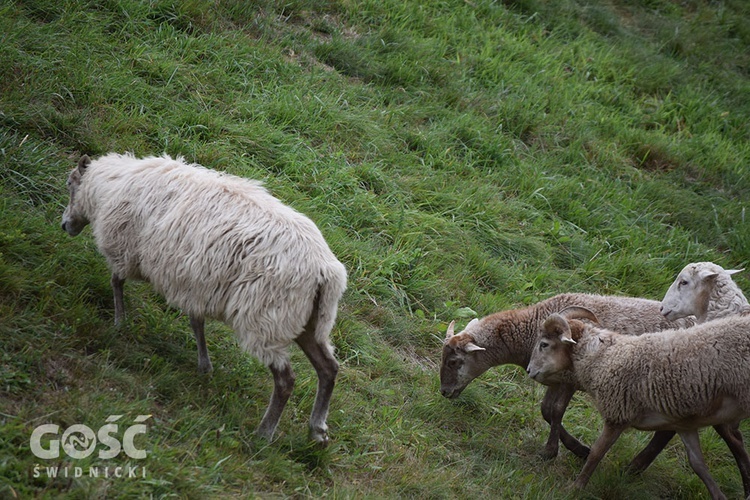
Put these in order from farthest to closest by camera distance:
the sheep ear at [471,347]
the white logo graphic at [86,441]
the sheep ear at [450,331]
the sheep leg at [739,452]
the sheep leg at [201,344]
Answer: the sheep ear at [450,331], the sheep ear at [471,347], the sheep leg at [739,452], the sheep leg at [201,344], the white logo graphic at [86,441]

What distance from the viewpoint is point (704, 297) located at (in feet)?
21.6

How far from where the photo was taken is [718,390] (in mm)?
5469

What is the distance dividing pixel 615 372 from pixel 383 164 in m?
3.67

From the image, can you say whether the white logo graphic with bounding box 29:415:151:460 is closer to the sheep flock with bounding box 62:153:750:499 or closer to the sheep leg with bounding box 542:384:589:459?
the sheep flock with bounding box 62:153:750:499

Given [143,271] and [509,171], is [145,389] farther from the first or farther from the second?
[509,171]

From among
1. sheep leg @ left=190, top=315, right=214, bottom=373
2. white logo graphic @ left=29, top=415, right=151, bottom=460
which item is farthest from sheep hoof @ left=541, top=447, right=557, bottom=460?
white logo graphic @ left=29, top=415, right=151, bottom=460

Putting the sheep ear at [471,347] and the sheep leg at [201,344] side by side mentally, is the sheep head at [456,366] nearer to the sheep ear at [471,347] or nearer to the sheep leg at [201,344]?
the sheep ear at [471,347]

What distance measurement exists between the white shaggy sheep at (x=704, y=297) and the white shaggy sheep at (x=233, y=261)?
3.10m

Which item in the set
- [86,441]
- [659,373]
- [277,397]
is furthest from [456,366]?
[86,441]

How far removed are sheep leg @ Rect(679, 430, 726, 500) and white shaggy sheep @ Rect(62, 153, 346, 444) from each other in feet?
9.00

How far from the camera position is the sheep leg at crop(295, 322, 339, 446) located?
5.02m

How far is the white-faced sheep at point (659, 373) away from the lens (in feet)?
17.9

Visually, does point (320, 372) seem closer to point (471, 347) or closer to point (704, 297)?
point (471, 347)

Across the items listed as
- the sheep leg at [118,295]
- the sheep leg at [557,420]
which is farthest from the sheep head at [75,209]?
the sheep leg at [557,420]
